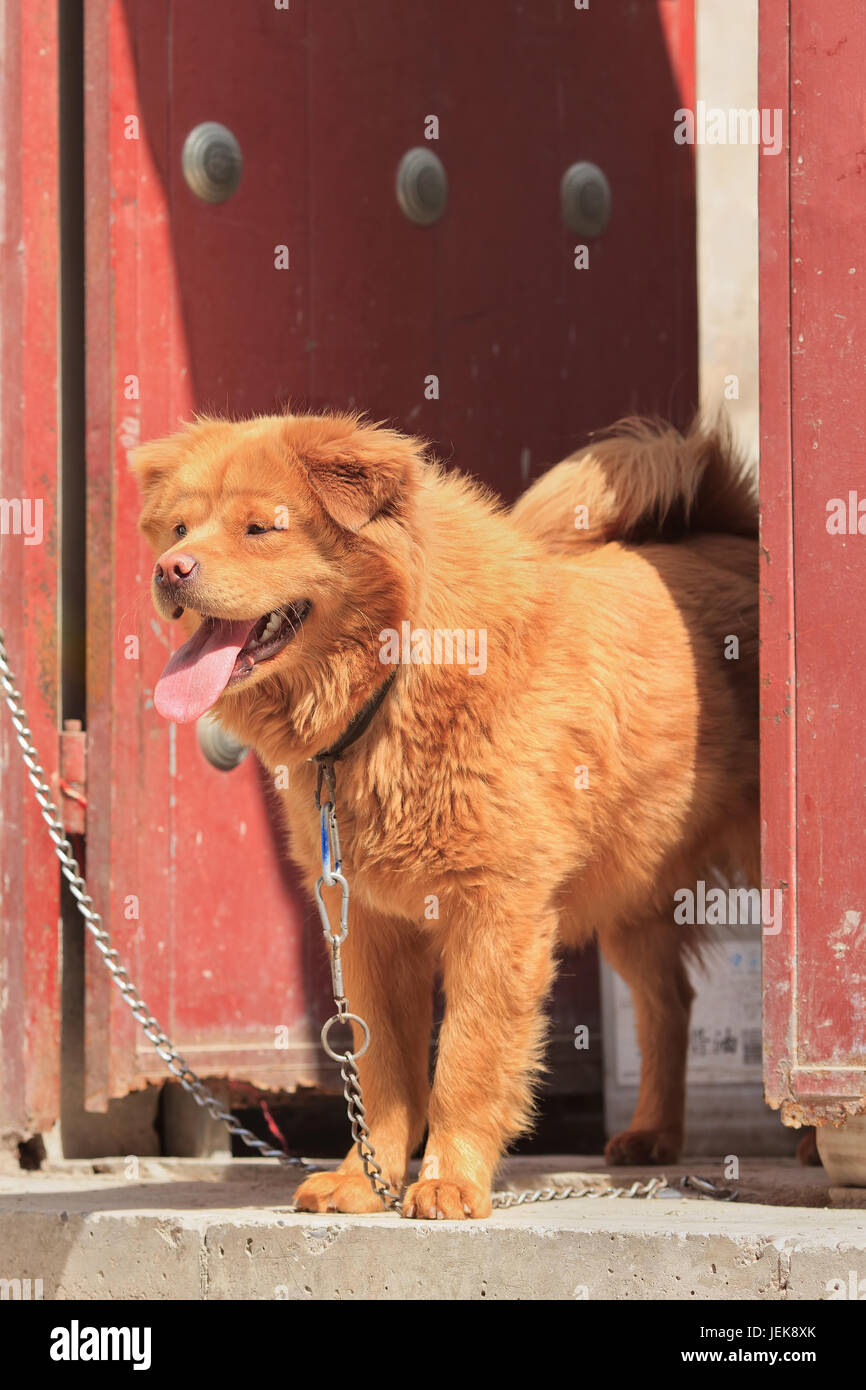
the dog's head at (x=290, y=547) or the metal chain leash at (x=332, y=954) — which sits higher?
the dog's head at (x=290, y=547)

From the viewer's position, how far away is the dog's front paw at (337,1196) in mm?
3654

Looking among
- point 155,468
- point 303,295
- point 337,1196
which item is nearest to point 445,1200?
point 337,1196

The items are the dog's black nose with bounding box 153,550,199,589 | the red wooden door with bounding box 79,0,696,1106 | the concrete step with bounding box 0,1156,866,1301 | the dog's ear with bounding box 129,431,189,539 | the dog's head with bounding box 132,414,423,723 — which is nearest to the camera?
the concrete step with bounding box 0,1156,866,1301

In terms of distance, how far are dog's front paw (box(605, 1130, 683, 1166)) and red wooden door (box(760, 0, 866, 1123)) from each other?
1.12 meters

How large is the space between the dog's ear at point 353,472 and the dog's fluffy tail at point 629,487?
113 cm

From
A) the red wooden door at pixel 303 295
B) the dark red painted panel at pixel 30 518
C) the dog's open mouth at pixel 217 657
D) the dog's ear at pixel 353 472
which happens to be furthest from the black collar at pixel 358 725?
the dark red painted panel at pixel 30 518

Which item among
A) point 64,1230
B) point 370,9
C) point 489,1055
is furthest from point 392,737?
point 370,9

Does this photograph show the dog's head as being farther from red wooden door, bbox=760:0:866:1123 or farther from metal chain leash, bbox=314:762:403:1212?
red wooden door, bbox=760:0:866:1123

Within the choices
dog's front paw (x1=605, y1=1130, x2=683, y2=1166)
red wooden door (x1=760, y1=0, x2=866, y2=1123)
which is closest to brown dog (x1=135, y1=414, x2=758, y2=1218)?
red wooden door (x1=760, y1=0, x2=866, y2=1123)

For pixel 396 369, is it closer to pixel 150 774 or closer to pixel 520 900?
pixel 150 774

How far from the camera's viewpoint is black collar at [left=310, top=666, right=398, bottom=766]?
3.69 meters

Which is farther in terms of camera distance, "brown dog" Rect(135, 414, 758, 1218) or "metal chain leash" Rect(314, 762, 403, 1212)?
"metal chain leash" Rect(314, 762, 403, 1212)

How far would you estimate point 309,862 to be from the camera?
155 inches

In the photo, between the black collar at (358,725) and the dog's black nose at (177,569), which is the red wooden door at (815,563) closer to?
the black collar at (358,725)
